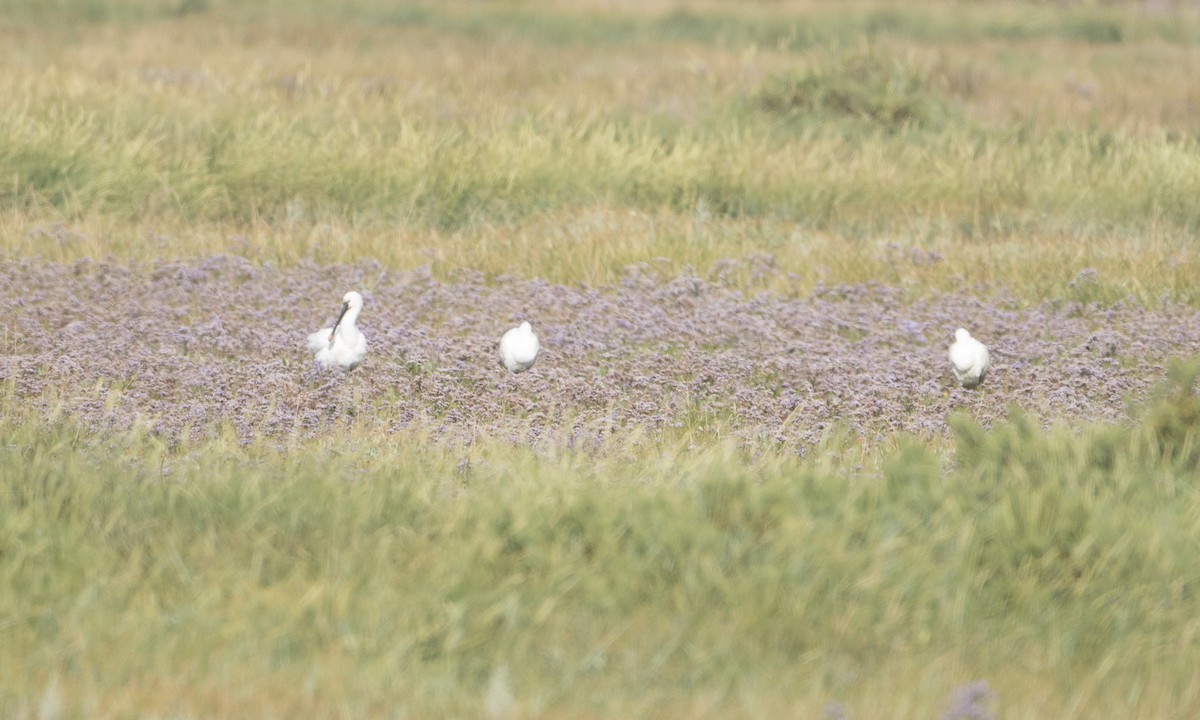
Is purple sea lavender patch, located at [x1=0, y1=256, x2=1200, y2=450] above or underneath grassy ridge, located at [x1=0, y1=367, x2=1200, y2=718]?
underneath

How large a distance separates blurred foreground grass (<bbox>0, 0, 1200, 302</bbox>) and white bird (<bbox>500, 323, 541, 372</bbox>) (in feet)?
6.12

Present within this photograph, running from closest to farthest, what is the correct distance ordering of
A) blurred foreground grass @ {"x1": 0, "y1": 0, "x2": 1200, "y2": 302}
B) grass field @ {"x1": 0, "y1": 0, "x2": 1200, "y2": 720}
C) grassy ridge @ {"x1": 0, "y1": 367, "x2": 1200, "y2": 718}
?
grassy ridge @ {"x1": 0, "y1": 367, "x2": 1200, "y2": 718}
grass field @ {"x1": 0, "y1": 0, "x2": 1200, "y2": 720}
blurred foreground grass @ {"x1": 0, "y1": 0, "x2": 1200, "y2": 302}

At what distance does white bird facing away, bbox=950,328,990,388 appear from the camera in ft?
20.5

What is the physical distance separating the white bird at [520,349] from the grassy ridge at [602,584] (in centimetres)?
177

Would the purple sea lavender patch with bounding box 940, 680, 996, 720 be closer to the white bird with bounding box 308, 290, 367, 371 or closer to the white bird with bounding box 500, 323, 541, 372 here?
the white bird with bounding box 500, 323, 541, 372

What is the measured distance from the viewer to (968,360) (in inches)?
247

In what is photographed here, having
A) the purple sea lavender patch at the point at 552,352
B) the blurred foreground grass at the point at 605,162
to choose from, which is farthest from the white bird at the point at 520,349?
the blurred foreground grass at the point at 605,162

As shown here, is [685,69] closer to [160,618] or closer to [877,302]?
[877,302]

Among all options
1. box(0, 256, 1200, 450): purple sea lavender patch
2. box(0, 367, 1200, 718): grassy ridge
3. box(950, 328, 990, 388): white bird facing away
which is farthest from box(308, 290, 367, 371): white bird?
box(950, 328, 990, 388): white bird facing away

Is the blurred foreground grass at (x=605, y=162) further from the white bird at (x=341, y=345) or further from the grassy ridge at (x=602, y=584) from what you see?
the grassy ridge at (x=602, y=584)

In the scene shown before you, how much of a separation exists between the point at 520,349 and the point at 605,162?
461cm

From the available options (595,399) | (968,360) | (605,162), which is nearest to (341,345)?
(595,399)

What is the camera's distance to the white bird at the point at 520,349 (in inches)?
248

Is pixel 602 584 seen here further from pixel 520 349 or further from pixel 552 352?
pixel 552 352
